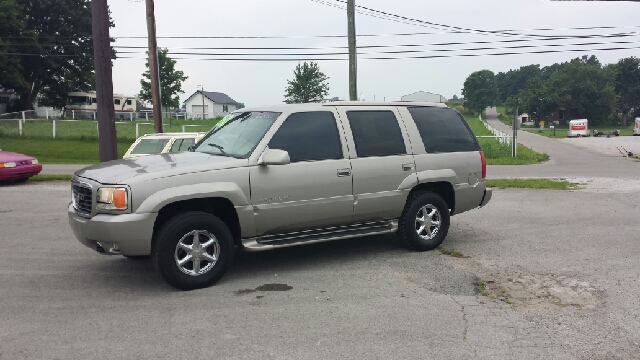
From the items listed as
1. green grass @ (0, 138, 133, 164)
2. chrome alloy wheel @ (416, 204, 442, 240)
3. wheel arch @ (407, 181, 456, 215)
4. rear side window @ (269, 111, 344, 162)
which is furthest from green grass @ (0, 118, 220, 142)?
rear side window @ (269, 111, 344, 162)

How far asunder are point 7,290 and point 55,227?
355 centimetres

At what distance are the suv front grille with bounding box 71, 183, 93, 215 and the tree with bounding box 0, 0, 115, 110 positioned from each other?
52.3 meters

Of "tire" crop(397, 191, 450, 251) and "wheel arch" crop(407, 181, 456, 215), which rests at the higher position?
"wheel arch" crop(407, 181, 456, 215)

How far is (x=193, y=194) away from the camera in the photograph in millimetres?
5555

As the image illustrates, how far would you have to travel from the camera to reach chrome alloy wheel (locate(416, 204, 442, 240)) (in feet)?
23.9

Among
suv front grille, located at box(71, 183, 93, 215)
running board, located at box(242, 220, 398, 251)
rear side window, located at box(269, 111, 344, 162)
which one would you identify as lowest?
running board, located at box(242, 220, 398, 251)

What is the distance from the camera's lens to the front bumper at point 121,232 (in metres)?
5.28

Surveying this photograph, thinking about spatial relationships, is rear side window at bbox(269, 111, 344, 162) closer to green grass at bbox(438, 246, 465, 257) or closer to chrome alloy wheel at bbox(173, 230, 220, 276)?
chrome alloy wheel at bbox(173, 230, 220, 276)

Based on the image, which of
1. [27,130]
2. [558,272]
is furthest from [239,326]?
[27,130]

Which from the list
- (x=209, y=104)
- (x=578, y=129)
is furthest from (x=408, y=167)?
(x=209, y=104)

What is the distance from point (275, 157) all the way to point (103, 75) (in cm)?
476

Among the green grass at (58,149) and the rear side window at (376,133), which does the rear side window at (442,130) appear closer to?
the rear side window at (376,133)

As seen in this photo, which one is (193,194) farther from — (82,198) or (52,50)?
(52,50)

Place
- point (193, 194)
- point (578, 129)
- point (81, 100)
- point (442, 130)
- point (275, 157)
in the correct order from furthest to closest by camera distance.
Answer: point (81, 100)
point (578, 129)
point (442, 130)
point (275, 157)
point (193, 194)
